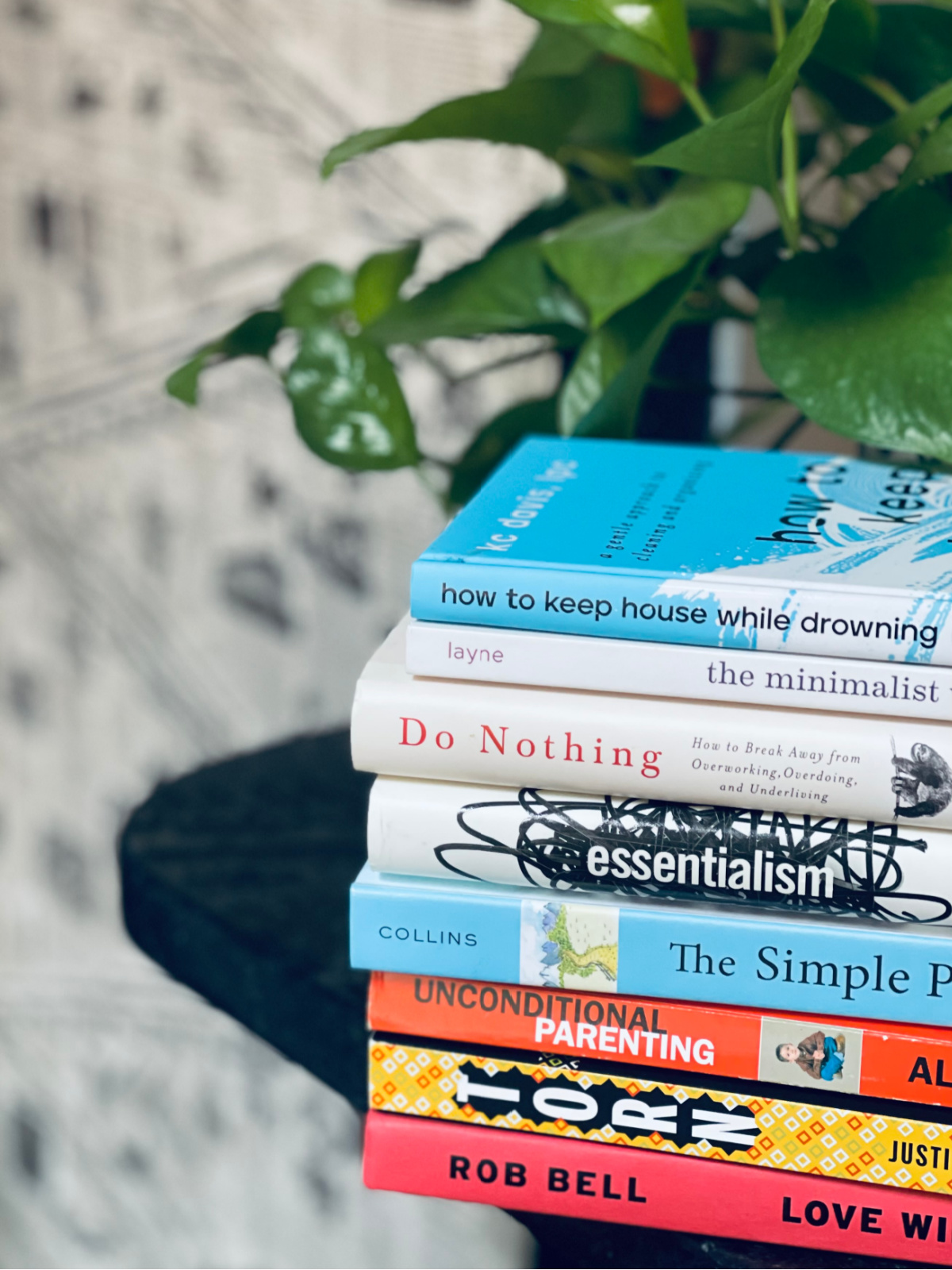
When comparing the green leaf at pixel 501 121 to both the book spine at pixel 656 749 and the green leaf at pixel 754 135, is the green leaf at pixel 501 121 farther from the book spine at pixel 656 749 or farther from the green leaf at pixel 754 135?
the book spine at pixel 656 749

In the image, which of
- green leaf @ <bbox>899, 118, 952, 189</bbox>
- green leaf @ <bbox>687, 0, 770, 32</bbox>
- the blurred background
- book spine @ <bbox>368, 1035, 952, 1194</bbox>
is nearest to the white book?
book spine @ <bbox>368, 1035, 952, 1194</bbox>

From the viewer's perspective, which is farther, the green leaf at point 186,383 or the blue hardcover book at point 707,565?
the green leaf at point 186,383

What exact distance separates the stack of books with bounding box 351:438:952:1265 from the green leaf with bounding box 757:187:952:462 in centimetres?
5

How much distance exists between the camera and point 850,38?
52 cm

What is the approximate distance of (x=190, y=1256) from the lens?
123cm

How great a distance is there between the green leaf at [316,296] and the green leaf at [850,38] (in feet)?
0.98

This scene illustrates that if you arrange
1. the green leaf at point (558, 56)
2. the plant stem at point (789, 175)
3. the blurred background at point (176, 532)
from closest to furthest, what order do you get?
the plant stem at point (789, 175) < the green leaf at point (558, 56) < the blurred background at point (176, 532)

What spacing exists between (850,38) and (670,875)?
0.39 metres

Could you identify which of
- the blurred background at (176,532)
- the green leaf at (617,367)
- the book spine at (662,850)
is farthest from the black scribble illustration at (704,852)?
the blurred background at (176,532)

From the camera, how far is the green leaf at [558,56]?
0.63 metres

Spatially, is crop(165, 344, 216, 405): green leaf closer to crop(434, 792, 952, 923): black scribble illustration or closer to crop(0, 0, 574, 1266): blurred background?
crop(434, 792, 952, 923): black scribble illustration

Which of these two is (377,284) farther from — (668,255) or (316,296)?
(668,255)

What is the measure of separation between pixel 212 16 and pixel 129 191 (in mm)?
158

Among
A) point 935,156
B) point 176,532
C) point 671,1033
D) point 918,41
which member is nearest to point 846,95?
point 918,41
